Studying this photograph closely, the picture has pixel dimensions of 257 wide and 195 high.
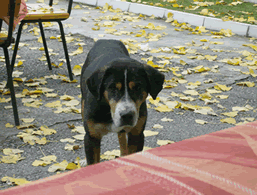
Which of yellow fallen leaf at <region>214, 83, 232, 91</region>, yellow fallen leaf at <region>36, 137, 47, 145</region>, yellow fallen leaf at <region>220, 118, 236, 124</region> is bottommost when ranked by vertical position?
yellow fallen leaf at <region>36, 137, 47, 145</region>

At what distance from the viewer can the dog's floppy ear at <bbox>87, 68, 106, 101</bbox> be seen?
7.39 ft

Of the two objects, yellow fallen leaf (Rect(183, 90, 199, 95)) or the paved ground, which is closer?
the paved ground

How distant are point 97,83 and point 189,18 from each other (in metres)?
6.72

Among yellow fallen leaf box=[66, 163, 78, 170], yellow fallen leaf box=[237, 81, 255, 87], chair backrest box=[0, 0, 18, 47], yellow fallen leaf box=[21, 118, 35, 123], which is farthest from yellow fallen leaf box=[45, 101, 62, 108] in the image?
yellow fallen leaf box=[237, 81, 255, 87]

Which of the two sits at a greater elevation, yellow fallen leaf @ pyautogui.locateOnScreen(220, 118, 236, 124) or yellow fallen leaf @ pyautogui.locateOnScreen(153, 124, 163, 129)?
yellow fallen leaf @ pyautogui.locateOnScreen(220, 118, 236, 124)

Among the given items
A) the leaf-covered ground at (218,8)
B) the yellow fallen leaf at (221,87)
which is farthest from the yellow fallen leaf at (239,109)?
the leaf-covered ground at (218,8)

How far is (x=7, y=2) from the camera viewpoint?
336 centimetres

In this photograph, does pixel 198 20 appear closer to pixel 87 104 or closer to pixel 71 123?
pixel 71 123

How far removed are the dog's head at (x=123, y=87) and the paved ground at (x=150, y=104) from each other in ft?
3.20

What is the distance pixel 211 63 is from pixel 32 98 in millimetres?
3159

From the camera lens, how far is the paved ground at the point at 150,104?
310cm

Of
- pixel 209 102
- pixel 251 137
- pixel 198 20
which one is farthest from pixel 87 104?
pixel 198 20

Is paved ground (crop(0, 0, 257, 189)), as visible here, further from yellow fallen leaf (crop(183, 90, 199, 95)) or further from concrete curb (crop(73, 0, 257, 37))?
concrete curb (crop(73, 0, 257, 37))

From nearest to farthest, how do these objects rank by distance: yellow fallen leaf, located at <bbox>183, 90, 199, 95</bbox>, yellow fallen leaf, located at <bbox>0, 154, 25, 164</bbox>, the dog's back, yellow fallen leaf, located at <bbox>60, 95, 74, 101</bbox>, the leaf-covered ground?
the dog's back
yellow fallen leaf, located at <bbox>0, 154, 25, 164</bbox>
yellow fallen leaf, located at <bbox>60, 95, 74, 101</bbox>
yellow fallen leaf, located at <bbox>183, 90, 199, 95</bbox>
the leaf-covered ground
